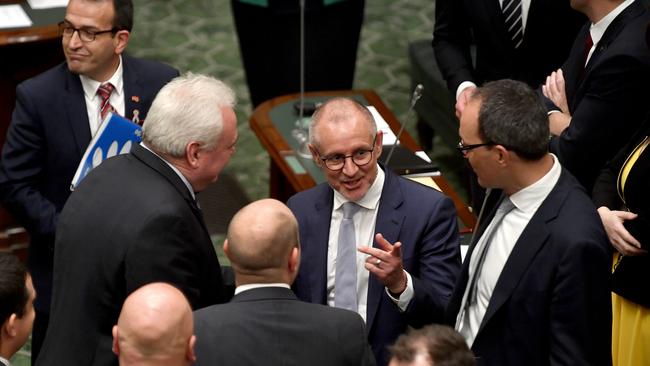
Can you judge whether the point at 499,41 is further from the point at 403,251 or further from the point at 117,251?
the point at 117,251

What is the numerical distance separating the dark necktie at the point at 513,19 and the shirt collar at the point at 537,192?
56.1 inches

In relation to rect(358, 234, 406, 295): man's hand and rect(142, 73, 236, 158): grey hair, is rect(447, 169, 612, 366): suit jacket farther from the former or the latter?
rect(142, 73, 236, 158): grey hair

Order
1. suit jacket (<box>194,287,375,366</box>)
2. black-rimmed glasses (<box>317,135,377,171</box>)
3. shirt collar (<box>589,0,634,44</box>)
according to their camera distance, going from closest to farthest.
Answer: suit jacket (<box>194,287,375,366</box>)
black-rimmed glasses (<box>317,135,377,171</box>)
shirt collar (<box>589,0,634,44</box>)

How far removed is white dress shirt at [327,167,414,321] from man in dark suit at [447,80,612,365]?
352 millimetres

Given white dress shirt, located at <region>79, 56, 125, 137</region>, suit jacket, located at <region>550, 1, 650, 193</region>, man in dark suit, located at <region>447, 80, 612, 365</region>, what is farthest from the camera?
white dress shirt, located at <region>79, 56, 125, 137</region>

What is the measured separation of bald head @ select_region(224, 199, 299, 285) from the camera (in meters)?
2.96

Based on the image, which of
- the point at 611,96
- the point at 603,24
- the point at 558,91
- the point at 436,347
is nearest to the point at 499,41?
the point at 558,91

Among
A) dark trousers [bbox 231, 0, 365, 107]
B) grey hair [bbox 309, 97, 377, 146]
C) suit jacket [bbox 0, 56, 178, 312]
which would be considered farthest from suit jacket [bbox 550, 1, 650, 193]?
dark trousers [bbox 231, 0, 365, 107]

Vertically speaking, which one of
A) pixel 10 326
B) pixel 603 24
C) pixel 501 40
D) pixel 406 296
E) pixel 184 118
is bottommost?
pixel 406 296

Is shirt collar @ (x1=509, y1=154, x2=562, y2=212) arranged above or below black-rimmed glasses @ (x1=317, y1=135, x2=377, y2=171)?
above

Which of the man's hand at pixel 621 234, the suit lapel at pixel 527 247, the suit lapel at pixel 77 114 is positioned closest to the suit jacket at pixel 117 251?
the suit lapel at pixel 77 114

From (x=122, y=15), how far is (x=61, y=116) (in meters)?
0.45

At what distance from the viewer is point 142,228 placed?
3.21 metres

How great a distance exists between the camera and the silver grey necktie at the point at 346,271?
350cm
